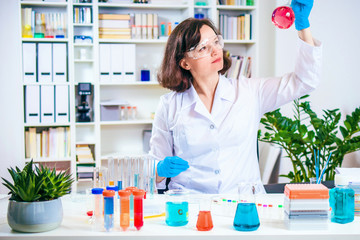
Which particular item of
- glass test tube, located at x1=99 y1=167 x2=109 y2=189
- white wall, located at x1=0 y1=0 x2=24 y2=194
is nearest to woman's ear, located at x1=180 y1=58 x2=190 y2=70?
glass test tube, located at x1=99 y1=167 x2=109 y2=189

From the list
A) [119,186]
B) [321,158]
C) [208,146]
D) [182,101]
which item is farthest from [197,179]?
[321,158]

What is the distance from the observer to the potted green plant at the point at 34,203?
131 cm

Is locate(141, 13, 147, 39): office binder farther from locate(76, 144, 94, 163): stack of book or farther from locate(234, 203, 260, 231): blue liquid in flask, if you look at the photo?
locate(234, 203, 260, 231): blue liquid in flask

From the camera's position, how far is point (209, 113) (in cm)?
203

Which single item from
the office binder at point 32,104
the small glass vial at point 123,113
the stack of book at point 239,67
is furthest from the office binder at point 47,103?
the stack of book at point 239,67

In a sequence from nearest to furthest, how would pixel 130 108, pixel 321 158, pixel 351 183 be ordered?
pixel 351 183, pixel 321 158, pixel 130 108

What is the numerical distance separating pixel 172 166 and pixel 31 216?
626 mm

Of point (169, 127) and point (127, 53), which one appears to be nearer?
point (169, 127)

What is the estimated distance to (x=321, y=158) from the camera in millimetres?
3127

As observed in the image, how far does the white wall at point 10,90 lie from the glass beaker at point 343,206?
3.13 m

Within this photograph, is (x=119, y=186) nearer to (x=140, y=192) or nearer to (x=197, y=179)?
(x=140, y=192)

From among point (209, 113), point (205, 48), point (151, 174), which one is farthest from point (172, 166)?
point (205, 48)

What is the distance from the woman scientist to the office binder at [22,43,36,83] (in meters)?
2.17

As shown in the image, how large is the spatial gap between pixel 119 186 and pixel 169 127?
571 mm
